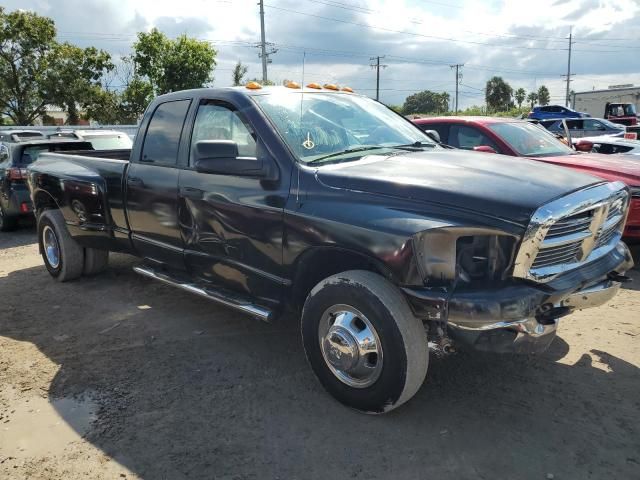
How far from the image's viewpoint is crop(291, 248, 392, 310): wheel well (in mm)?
3232

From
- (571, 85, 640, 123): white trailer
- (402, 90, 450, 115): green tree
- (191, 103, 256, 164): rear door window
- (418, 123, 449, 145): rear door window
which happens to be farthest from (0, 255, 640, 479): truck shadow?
(402, 90, 450, 115): green tree

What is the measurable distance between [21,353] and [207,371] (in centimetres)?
160

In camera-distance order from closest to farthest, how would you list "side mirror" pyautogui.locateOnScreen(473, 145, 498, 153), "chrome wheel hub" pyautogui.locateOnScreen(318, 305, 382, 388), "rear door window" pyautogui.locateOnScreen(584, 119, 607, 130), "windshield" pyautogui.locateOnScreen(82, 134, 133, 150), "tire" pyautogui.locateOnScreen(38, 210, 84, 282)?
1. "chrome wheel hub" pyautogui.locateOnScreen(318, 305, 382, 388)
2. "tire" pyautogui.locateOnScreen(38, 210, 84, 282)
3. "side mirror" pyautogui.locateOnScreen(473, 145, 498, 153)
4. "windshield" pyautogui.locateOnScreen(82, 134, 133, 150)
5. "rear door window" pyautogui.locateOnScreen(584, 119, 607, 130)

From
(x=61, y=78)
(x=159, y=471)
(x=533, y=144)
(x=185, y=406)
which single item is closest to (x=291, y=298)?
(x=185, y=406)

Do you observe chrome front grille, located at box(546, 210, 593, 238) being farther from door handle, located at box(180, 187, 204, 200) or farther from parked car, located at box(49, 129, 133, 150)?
parked car, located at box(49, 129, 133, 150)

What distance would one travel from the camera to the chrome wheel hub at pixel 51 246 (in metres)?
6.08

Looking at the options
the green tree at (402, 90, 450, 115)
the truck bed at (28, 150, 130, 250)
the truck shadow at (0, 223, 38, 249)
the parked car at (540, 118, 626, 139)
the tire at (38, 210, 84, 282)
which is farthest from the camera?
the green tree at (402, 90, 450, 115)

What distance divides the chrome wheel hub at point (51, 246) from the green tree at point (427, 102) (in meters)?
69.5

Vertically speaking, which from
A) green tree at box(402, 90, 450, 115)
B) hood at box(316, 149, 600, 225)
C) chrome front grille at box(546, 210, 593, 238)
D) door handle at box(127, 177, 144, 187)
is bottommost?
chrome front grille at box(546, 210, 593, 238)

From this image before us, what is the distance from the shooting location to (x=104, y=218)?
5180 mm

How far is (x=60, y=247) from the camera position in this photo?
595cm

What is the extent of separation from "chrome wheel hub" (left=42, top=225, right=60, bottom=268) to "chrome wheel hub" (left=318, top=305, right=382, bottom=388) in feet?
13.3

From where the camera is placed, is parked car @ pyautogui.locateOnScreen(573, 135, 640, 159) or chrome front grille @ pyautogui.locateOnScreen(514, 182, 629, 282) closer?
chrome front grille @ pyautogui.locateOnScreen(514, 182, 629, 282)

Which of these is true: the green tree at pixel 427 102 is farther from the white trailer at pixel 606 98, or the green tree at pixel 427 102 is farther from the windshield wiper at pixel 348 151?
the windshield wiper at pixel 348 151
